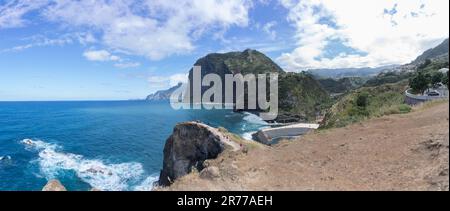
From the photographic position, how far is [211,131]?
34.1 metres

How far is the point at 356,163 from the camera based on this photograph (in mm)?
15031

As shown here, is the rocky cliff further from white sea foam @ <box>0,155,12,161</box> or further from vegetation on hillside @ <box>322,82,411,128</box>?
white sea foam @ <box>0,155,12,161</box>

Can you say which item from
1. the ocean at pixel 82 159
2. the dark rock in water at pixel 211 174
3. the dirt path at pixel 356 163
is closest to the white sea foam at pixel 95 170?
the ocean at pixel 82 159

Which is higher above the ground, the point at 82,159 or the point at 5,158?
the point at 5,158

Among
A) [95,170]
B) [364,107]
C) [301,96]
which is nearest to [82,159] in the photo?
[95,170]

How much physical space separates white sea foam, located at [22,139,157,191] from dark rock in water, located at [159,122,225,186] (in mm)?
4459

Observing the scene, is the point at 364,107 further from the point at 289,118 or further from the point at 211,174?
the point at 289,118

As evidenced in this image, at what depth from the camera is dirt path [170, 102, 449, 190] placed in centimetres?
1206

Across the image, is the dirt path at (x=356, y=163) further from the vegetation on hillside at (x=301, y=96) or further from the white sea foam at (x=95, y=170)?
the vegetation on hillside at (x=301, y=96)

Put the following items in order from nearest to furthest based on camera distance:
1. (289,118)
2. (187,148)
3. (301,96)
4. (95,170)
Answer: (187,148), (95,170), (289,118), (301,96)

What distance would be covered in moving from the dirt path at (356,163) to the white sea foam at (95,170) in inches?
1048

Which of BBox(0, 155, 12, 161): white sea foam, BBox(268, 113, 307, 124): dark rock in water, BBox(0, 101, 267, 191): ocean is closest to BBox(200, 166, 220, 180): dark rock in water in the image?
BBox(0, 101, 267, 191): ocean

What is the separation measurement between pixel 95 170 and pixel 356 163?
4040cm

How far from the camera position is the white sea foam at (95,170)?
139 feet
